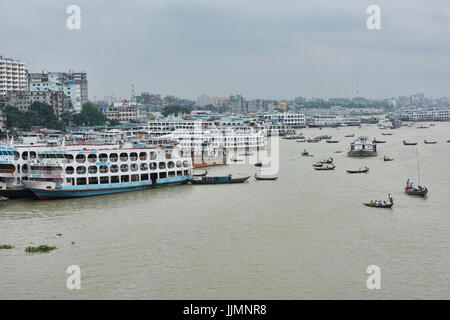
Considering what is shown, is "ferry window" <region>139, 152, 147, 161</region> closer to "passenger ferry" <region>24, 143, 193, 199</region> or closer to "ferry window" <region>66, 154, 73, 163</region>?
"passenger ferry" <region>24, 143, 193, 199</region>

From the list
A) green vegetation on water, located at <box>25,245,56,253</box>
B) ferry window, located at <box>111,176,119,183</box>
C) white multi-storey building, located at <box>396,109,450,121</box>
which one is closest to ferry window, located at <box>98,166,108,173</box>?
ferry window, located at <box>111,176,119,183</box>

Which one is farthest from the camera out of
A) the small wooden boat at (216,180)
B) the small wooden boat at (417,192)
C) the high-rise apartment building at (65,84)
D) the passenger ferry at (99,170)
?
the high-rise apartment building at (65,84)

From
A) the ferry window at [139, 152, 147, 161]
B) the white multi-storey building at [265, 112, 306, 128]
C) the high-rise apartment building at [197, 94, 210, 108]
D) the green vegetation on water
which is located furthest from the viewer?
the high-rise apartment building at [197, 94, 210, 108]

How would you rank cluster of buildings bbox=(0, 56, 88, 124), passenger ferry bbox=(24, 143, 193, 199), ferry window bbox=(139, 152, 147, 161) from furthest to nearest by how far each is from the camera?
cluster of buildings bbox=(0, 56, 88, 124), ferry window bbox=(139, 152, 147, 161), passenger ferry bbox=(24, 143, 193, 199)

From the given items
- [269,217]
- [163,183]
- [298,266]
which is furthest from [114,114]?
[298,266]

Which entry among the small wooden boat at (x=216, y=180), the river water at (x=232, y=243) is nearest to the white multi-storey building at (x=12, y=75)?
the small wooden boat at (x=216, y=180)

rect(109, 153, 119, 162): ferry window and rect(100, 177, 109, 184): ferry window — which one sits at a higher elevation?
rect(109, 153, 119, 162): ferry window

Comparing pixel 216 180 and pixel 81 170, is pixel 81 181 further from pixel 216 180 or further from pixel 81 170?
pixel 216 180

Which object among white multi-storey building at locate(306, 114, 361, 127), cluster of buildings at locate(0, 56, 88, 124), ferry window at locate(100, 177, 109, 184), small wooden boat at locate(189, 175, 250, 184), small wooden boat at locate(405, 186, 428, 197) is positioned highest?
cluster of buildings at locate(0, 56, 88, 124)

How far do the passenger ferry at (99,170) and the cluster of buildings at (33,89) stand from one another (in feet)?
105

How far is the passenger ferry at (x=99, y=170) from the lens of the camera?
18672 millimetres

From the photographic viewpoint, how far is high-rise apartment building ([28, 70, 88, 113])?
180ft

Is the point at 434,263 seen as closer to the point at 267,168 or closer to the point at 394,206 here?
the point at 394,206

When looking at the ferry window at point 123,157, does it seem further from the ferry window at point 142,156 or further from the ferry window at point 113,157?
the ferry window at point 142,156
